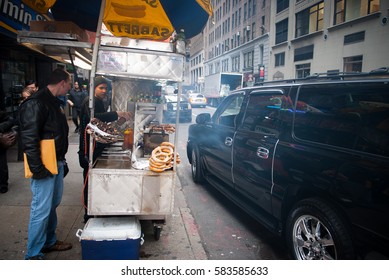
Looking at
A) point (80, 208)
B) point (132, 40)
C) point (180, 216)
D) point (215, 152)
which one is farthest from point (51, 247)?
point (215, 152)

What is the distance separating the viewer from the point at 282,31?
100 ft

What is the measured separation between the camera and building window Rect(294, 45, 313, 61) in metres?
25.1

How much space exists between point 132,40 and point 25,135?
58.4 inches

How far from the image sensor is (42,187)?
3.06 meters

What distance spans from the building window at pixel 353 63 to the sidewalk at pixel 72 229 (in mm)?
18614

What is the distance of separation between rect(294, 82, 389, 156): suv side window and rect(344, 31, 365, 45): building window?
1962 centimetres

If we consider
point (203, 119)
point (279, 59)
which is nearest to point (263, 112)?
point (203, 119)

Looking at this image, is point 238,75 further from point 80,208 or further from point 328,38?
point 80,208

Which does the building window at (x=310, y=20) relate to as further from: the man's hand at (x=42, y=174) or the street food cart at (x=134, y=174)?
the man's hand at (x=42, y=174)

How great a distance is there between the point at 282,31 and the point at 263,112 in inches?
1164

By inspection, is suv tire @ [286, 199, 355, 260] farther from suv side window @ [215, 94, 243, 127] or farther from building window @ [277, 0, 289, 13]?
building window @ [277, 0, 289, 13]

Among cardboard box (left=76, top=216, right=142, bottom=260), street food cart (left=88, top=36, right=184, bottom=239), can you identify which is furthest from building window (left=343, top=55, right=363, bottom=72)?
cardboard box (left=76, top=216, right=142, bottom=260)

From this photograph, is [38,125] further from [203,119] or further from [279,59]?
[279,59]

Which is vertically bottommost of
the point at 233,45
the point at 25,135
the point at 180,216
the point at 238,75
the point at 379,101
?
the point at 180,216
